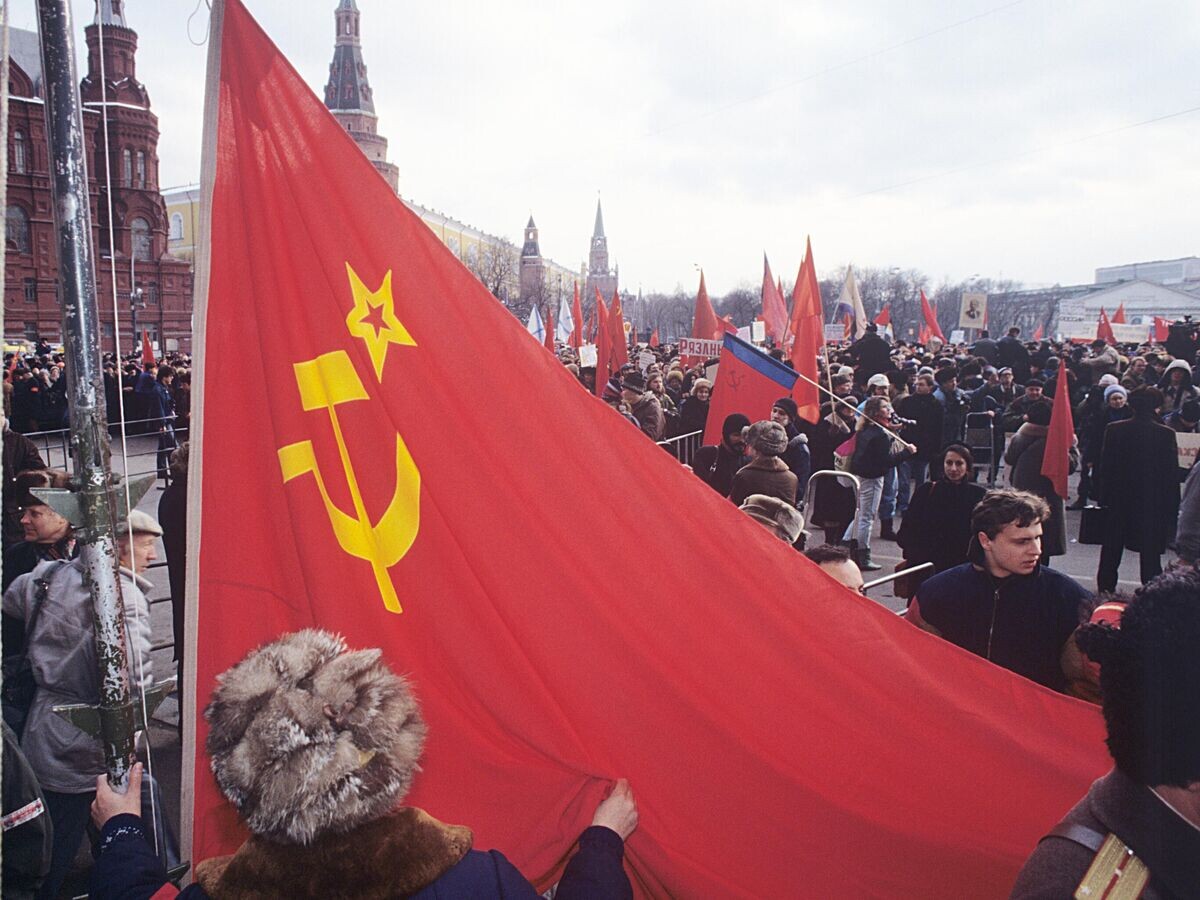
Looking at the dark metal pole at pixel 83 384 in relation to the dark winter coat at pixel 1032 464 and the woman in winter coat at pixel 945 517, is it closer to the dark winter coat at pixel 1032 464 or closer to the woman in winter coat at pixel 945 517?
the woman in winter coat at pixel 945 517

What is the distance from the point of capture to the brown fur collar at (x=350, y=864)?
5.09 feet

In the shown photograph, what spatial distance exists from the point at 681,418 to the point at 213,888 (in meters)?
9.55

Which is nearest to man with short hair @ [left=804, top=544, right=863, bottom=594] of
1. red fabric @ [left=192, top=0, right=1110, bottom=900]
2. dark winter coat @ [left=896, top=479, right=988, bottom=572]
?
red fabric @ [left=192, top=0, right=1110, bottom=900]

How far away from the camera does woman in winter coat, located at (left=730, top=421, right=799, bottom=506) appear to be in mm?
5922

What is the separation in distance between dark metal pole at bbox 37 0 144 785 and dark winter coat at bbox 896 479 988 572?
4.81 meters

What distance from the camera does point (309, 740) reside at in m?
1.57

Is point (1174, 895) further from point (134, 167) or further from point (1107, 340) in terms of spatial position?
point (134, 167)

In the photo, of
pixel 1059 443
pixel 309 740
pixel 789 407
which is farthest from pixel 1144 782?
pixel 789 407

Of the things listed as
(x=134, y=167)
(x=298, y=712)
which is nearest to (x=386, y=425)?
(x=298, y=712)

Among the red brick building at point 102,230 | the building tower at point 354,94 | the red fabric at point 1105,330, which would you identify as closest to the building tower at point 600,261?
the building tower at point 354,94

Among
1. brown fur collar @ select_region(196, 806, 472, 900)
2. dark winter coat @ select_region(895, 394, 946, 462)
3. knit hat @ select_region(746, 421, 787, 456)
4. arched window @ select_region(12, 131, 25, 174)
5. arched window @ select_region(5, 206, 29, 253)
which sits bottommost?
dark winter coat @ select_region(895, 394, 946, 462)

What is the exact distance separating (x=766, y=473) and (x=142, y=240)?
52229mm

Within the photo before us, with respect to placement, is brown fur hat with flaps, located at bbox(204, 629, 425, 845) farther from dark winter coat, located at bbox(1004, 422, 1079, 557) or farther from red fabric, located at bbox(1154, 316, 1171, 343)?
red fabric, located at bbox(1154, 316, 1171, 343)

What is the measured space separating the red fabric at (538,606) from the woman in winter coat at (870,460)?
21.3 feet
